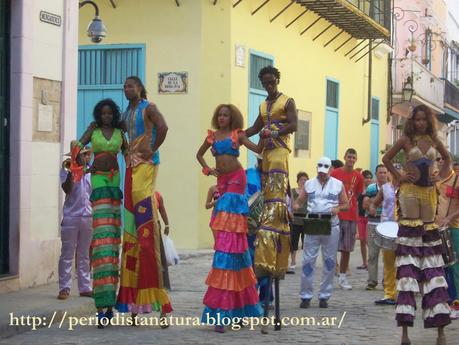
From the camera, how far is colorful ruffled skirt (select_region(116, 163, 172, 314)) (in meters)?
9.27

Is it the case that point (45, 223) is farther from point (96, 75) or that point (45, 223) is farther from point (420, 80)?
point (420, 80)

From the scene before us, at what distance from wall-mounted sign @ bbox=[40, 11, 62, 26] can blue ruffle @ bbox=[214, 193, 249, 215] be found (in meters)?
3.99

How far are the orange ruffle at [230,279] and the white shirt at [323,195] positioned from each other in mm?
2453

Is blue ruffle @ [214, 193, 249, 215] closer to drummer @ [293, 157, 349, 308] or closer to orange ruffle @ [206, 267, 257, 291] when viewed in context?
orange ruffle @ [206, 267, 257, 291]

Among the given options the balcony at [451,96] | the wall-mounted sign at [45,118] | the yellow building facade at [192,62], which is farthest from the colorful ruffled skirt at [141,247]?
the balcony at [451,96]

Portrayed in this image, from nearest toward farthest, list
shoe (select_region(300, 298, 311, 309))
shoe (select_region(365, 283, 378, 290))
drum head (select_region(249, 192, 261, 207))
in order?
drum head (select_region(249, 192, 261, 207))
shoe (select_region(300, 298, 311, 309))
shoe (select_region(365, 283, 378, 290))

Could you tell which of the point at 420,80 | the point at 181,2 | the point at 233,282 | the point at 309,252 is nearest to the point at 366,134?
the point at 420,80

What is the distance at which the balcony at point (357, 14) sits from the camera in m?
21.9

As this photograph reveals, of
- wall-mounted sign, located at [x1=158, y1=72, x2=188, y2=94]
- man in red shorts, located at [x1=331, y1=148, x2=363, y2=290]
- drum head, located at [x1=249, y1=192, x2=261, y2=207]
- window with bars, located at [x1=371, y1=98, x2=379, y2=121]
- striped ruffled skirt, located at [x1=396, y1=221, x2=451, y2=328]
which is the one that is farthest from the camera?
window with bars, located at [x1=371, y1=98, x2=379, y2=121]

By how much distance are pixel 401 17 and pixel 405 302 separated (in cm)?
2555

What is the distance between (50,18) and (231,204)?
417 cm

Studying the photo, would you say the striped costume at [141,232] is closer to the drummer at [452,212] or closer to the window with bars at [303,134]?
the drummer at [452,212]

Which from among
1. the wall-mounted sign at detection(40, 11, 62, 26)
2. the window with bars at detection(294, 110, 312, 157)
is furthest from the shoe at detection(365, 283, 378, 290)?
the window with bars at detection(294, 110, 312, 157)

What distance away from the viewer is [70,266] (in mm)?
11070
